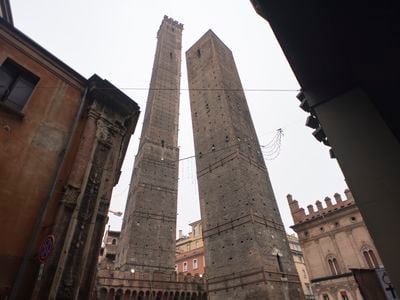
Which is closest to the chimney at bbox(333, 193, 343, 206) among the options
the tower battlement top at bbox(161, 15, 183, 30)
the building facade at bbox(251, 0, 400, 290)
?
the building facade at bbox(251, 0, 400, 290)

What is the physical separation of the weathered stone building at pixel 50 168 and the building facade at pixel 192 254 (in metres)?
29.6

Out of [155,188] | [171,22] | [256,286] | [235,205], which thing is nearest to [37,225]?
[256,286]

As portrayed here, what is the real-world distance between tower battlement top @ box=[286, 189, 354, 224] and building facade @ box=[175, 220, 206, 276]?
15103mm

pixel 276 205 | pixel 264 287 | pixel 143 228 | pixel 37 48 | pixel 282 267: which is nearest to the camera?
pixel 37 48

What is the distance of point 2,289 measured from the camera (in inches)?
137

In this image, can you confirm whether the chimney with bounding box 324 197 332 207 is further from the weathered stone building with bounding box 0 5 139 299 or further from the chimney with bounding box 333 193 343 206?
the weathered stone building with bounding box 0 5 139 299

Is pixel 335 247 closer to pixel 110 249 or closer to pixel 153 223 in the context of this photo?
pixel 153 223

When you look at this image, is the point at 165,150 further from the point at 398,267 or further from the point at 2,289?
the point at 398,267

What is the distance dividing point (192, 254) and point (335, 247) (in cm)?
2005

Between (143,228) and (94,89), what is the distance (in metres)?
18.0

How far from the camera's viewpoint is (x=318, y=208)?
2144 centimetres

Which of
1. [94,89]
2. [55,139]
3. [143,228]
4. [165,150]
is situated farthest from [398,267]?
[165,150]

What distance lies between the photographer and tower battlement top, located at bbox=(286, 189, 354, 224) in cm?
2011

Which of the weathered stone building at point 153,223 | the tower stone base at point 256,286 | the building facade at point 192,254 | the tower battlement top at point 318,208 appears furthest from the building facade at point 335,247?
the building facade at point 192,254
